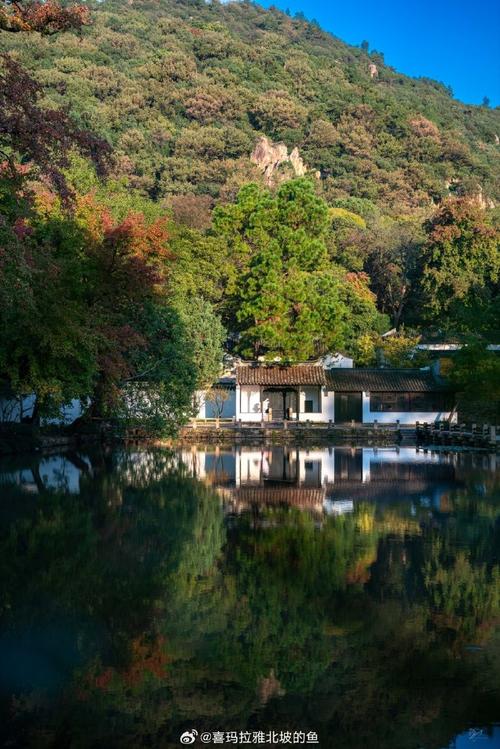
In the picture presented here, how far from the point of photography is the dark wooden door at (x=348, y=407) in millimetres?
60812

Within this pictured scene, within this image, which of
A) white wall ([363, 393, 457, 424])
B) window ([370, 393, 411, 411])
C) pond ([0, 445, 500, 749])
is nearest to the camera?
pond ([0, 445, 500, 749])

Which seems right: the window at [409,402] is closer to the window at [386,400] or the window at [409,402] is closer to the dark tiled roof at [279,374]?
the window at [386,400]

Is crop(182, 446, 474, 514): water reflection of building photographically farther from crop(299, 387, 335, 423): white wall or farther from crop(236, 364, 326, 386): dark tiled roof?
crop(299, 387, 335, 423): white wall

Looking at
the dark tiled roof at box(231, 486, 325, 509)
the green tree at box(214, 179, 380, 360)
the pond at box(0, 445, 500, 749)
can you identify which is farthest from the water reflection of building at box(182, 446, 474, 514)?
the green tree at box(214, 179, 380, 360)

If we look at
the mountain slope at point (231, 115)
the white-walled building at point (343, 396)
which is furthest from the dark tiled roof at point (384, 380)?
the mountain slope at point (231, 115)

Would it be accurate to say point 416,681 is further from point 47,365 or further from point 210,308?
point 210,308

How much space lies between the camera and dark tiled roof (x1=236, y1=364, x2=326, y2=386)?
58875mm

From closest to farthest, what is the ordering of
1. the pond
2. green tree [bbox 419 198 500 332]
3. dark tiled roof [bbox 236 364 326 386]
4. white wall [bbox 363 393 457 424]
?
the pond → dark tiled roof [bbox 236 364 326 386] → white wall [bbox 363 393 457 424] → green tree [bbox 419 198 500 332]

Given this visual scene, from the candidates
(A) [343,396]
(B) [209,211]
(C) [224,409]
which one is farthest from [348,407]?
(B) [209,211]

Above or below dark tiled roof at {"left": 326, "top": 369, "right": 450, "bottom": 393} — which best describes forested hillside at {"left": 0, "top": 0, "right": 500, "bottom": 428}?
above

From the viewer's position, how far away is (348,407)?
200 feet

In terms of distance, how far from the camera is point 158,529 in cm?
1773

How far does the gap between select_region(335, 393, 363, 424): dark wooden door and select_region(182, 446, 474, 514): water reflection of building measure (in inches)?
571

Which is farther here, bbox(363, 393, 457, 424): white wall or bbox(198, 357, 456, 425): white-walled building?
bbox(363, 393, 457, 424): white wall
